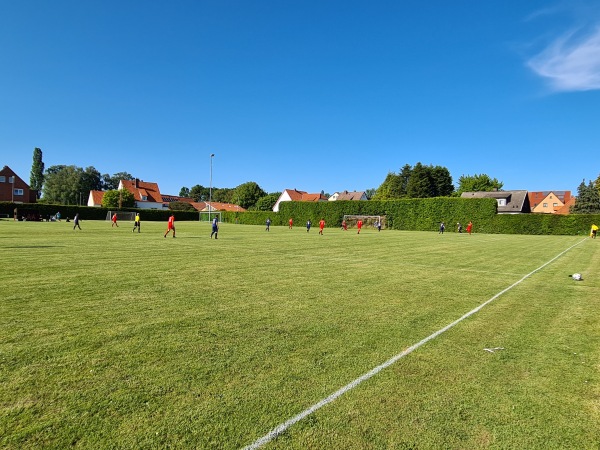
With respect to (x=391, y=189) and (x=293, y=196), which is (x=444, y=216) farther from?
(x=293, y=196)

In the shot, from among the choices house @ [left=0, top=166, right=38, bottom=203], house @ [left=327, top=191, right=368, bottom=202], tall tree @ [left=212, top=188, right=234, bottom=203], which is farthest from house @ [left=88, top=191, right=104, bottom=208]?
house @ [left=327, top=191, right=368, bottom=202]

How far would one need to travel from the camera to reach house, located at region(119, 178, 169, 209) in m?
95.7

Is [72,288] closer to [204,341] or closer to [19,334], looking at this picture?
[19,334]

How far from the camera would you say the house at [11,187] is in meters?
68.8

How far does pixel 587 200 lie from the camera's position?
64438 millimetres

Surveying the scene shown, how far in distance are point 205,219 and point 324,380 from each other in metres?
83.7

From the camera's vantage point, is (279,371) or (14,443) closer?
(14,443)

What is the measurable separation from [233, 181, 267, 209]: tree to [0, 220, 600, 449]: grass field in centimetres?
10710

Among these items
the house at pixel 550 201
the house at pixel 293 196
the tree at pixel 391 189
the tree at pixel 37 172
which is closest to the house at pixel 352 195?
the tree at pixel 391 189


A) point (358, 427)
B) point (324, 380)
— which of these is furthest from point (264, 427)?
point (324, 380)

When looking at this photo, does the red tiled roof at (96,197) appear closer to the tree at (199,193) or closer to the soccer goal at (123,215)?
the soccer goal at (123,215)

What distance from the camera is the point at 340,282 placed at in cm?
955

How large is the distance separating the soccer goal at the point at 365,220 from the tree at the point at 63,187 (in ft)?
263

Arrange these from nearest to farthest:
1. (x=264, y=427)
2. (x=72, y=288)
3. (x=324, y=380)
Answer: (x=264, y=427) < (x=324, y=380) < (x=72, y=288)
